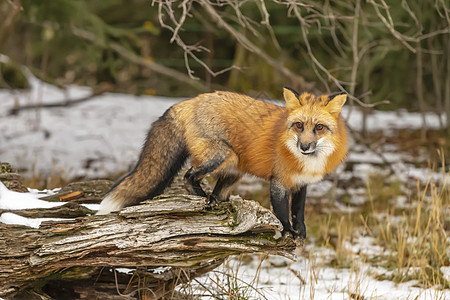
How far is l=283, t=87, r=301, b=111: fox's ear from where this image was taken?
3.37 m

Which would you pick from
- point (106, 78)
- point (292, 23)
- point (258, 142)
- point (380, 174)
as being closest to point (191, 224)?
point (258, 142)

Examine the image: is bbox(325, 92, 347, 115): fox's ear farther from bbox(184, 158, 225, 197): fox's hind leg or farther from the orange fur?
bbox(184, 158, 225, 197): fox's hind leg

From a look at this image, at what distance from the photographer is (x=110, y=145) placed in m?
9.44

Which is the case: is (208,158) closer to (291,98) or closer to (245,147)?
(245,147)

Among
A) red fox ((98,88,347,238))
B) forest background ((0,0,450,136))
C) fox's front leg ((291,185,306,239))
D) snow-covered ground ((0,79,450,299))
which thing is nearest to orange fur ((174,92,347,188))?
red fox ((98,88,347,238))

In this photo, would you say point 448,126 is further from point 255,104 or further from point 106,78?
point 106,78

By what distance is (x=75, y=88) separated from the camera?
40.7ft

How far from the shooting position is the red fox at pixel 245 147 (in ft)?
11.0

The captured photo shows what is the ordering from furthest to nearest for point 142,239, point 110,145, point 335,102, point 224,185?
point 110,145, point 224,185, point 142,239, point 335,102

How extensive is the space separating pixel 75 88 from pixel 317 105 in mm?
10085

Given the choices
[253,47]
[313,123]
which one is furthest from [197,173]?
[253,47]

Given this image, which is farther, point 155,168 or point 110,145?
point 110,145

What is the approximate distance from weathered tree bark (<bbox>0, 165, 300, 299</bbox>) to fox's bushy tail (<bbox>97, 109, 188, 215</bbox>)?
18cm

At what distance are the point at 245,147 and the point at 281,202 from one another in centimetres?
47
